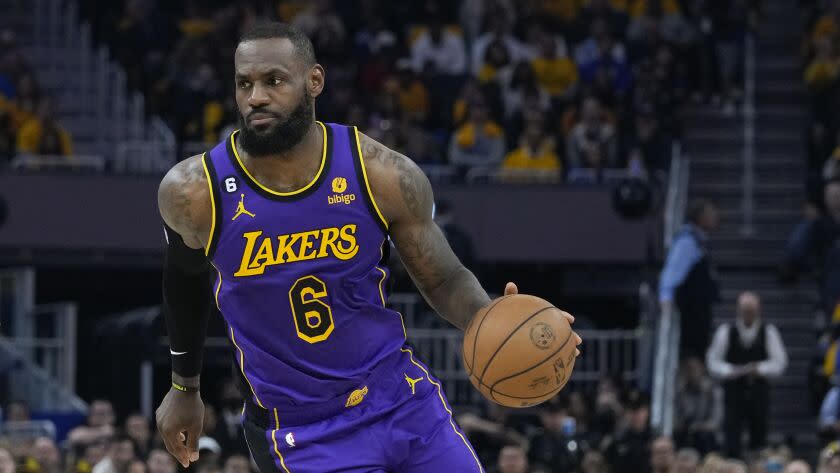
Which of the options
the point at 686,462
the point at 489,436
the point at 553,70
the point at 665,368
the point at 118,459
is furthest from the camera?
the point at 553,70

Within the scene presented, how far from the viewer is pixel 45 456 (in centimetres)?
1380

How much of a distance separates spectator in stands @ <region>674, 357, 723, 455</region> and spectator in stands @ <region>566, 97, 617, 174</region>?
3.70 meters

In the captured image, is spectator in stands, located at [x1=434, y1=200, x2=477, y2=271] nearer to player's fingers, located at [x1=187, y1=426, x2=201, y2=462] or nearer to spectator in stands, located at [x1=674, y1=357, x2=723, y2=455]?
spectator in stands, located at [x1=674, y1=357, x2=723, y2=455]

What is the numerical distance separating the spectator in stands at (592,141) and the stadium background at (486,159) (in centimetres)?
3

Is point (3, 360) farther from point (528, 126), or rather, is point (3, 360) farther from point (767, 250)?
point (767, 250)

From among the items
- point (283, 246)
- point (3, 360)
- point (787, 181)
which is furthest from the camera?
point (787, 181)

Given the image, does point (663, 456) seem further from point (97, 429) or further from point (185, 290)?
point (185, 290)

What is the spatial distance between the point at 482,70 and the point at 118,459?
8509 mm

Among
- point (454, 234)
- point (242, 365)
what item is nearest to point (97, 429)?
point (454, 234)

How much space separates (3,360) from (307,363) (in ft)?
42.1

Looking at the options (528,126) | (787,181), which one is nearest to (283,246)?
(528,126)

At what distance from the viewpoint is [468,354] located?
20.5ft

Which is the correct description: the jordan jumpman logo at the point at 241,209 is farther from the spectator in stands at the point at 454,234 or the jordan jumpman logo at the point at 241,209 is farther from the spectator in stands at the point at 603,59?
the spectator in stands at the point at 603,59

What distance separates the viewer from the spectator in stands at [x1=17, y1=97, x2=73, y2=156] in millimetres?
19141
